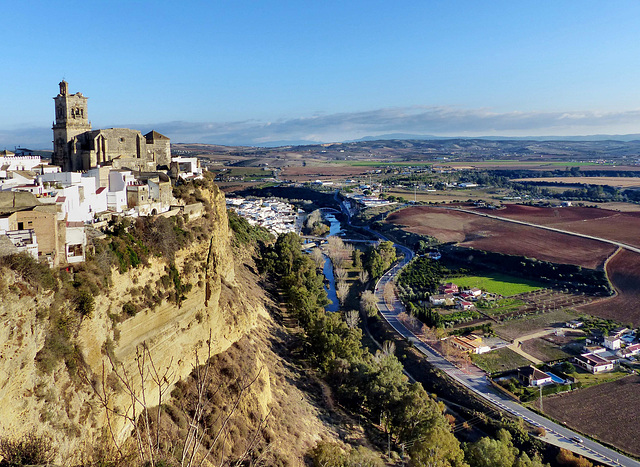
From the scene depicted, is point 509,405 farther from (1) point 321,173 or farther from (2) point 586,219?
(1) point 321,173

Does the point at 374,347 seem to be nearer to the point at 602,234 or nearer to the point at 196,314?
the point at 196,314

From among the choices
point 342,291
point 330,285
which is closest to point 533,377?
point 342,291

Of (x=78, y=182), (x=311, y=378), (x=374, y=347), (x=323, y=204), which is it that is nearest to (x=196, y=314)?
(x=78, y=182)

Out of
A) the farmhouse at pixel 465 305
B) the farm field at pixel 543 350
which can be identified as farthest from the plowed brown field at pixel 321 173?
the farm field at pixel 543 350

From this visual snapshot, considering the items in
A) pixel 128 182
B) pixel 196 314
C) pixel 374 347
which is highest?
pixel 128 182

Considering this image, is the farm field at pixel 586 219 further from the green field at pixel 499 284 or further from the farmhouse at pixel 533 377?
the farmhouse at pixel 533 377

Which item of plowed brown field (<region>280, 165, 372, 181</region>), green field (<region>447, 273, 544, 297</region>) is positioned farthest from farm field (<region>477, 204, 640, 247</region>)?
plowed brown field (<region>280, 165, 372, 181</region>)

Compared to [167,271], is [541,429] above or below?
below
